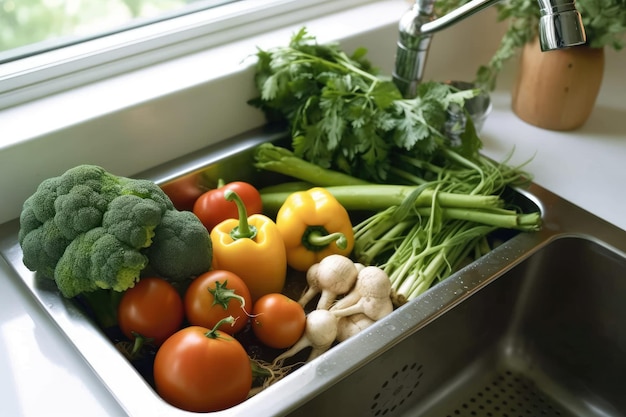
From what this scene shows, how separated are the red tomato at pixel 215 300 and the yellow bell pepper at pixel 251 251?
6cm

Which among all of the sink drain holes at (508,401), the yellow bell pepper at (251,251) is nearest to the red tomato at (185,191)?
the yellow bell pepper at (251,251)

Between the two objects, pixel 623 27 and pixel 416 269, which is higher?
pixel 623 27

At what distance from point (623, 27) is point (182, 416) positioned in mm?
945

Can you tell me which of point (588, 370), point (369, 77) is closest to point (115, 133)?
point (369, 77)

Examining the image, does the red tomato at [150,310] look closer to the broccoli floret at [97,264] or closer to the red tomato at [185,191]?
the broccoli floret at [97,264]

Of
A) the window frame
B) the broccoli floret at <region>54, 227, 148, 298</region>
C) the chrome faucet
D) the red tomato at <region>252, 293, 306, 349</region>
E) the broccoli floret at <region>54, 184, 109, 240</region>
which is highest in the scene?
the chrome faucet

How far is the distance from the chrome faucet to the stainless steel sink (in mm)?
258

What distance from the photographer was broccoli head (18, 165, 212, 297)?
71 centimetres

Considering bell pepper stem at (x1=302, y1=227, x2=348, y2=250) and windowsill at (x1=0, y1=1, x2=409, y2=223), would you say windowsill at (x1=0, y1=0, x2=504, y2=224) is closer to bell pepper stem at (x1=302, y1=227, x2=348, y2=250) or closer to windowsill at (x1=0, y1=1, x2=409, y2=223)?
windowsill at (x1=0, y1=1, x2=409, y2=223)

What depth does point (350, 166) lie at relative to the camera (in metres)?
1.03

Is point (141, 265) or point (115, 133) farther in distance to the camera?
point (115, 133)

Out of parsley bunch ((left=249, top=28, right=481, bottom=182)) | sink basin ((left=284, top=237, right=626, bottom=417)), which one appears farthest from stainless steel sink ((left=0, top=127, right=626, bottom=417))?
parsley bunch ((left=249, top=28, right=481, bottom=182))

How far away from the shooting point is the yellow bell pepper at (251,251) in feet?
2.75

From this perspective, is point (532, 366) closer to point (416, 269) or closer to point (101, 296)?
point (416, 269)
